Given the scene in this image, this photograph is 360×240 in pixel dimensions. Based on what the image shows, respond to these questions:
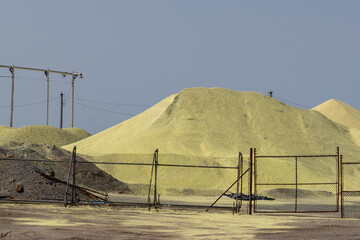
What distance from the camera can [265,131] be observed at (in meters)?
62.8

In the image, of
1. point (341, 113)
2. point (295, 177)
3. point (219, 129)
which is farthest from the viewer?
point (341, 113)

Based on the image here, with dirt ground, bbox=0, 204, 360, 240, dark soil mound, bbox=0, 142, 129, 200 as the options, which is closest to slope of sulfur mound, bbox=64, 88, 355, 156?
dark soil mound, bbox=0, 142, 129, 200

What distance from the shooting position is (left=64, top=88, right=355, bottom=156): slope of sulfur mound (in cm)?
5803

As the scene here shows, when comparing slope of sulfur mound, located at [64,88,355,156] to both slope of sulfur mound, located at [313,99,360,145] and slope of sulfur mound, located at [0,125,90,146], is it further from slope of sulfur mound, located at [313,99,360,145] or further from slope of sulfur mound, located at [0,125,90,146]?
slope of sulfur mound, located at [313,99,360,145]

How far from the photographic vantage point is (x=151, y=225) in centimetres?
1883

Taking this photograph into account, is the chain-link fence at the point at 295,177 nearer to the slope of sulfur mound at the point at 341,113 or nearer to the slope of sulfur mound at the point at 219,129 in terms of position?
the slope of sulfur mound at the point at 219,129

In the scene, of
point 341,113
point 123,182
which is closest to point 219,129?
point 123,182

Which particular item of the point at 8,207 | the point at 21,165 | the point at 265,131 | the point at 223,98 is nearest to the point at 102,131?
the point at 223,98

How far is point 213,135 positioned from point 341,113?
51.7 m

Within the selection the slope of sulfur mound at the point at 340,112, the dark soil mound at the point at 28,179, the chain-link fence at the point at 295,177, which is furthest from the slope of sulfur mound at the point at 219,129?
the slope of sulfur mound at the point at 340,112

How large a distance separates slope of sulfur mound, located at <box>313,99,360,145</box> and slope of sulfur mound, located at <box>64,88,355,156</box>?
92.0 ft

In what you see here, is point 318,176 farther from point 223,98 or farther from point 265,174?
point 223,98

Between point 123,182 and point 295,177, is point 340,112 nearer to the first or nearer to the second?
point 295,177

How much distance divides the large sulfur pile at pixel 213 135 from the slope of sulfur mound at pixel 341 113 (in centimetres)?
2634
